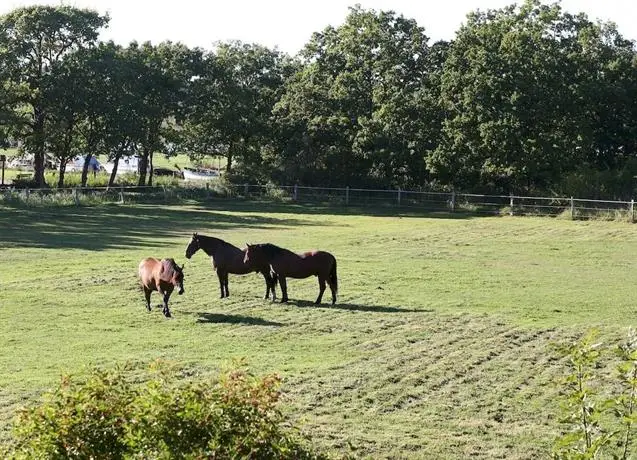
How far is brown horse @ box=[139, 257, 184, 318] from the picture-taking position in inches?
665

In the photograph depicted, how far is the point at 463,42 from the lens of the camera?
4888cm

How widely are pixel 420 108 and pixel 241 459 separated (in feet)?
149

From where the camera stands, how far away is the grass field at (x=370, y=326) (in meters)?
11.1

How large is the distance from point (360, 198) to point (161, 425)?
45.4 metres

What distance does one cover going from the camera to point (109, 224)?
36469mm

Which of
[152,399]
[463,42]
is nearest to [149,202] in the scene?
[463,42]

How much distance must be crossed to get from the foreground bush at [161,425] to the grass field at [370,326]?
263 centimetres

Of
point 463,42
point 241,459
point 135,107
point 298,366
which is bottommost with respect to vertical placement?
point 298,366

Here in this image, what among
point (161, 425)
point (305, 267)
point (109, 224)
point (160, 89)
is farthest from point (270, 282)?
point (160, 89)

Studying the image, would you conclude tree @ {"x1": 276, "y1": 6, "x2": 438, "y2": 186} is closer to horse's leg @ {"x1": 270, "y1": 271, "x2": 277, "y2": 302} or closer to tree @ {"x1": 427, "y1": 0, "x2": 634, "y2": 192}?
tree @ {"x1": 427, "y1": 0, "x2": 634, "y2": 192}

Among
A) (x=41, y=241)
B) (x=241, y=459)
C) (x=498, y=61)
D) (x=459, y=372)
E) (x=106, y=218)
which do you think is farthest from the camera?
(x=498, y=61)

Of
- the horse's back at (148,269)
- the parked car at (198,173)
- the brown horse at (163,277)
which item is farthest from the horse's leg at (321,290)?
the parked car at (198,173)

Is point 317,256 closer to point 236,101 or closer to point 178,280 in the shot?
point 178,280

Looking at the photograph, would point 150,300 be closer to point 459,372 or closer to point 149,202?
point 459,372
